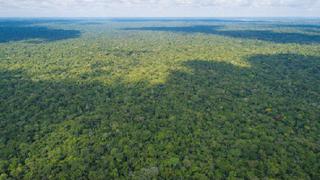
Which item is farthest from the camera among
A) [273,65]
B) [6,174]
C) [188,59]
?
[188,59]

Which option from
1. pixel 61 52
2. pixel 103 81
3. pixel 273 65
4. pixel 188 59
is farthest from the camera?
pixel 61 52

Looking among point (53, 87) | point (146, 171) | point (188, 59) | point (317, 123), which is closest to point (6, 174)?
point (146, 171)

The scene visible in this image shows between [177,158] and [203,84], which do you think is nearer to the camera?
[177,158]

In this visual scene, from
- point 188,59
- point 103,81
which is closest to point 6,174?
point 103,81

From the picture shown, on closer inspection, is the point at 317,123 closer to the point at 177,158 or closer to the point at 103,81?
the point at 177,158

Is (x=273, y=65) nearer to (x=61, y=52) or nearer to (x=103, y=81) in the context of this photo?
(x=103, y=81)

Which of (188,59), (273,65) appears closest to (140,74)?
(188,59)

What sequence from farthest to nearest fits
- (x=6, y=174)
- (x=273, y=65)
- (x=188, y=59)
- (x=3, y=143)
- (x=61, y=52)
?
(x=61, y=52), (x=188, y=59), (x=273, y=65), (x=3, y=143), (x=6, y=174)

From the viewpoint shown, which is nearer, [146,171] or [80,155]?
[146,171]

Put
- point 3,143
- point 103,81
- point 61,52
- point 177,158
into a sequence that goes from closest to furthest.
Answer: point 177,158 < point 3,143 < point 103,81 < point 61,52
